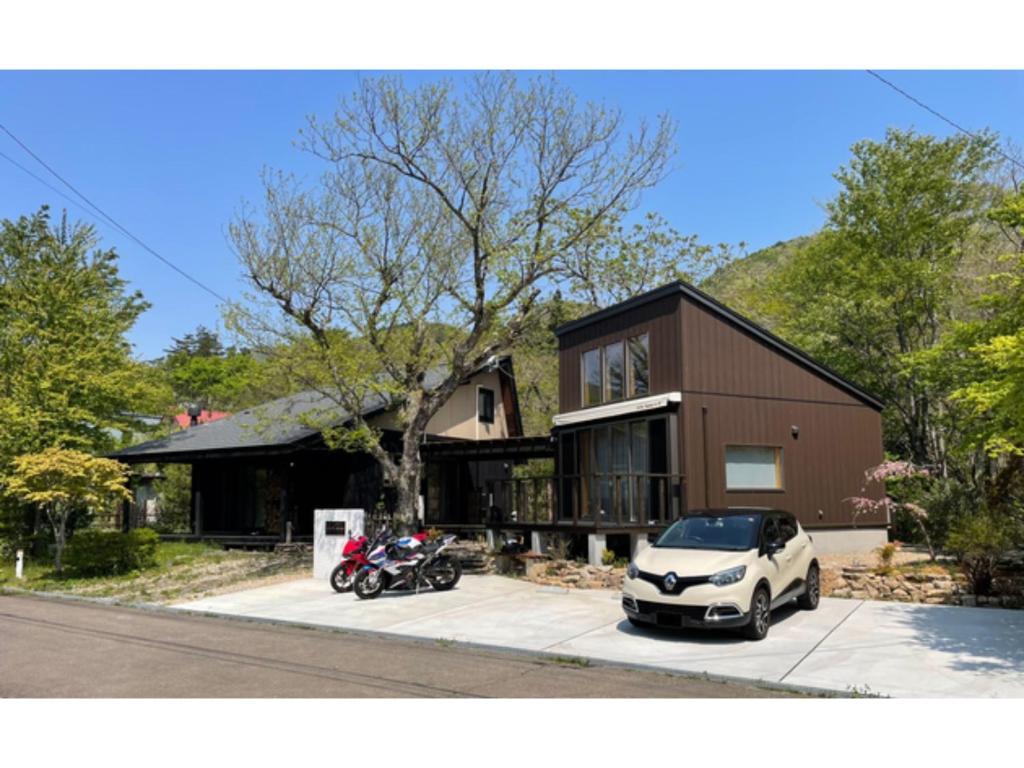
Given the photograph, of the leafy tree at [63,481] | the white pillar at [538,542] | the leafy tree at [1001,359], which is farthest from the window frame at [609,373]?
the leafy tree at [63,481]

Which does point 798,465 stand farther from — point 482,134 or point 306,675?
point 306,675

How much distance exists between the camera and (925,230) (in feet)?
71.7

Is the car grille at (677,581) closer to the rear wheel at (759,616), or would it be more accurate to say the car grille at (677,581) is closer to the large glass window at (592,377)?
the rear wheel at (759,616)

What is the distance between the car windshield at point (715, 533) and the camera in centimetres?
952

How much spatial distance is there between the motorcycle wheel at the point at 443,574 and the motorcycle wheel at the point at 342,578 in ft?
4.97

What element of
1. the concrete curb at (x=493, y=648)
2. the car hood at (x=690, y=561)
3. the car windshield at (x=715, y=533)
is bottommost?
the concrete curb at (x=493, y=648)

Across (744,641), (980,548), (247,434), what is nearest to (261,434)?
(247,434)

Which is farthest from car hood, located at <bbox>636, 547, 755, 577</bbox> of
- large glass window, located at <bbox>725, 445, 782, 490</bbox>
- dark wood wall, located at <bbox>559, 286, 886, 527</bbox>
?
large glass window, located at <bbox>725, 445, 782, 490</bbox>

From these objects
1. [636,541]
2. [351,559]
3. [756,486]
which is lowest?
[351,559]

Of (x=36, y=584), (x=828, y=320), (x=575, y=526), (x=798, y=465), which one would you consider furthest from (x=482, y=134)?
(x=36, y=584)

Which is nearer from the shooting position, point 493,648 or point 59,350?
point 493,648

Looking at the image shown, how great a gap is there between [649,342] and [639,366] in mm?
623

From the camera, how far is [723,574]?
875cm

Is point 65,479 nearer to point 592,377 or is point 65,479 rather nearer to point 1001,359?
point 592,377
